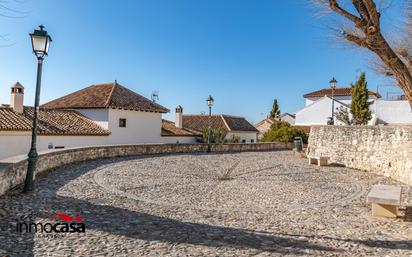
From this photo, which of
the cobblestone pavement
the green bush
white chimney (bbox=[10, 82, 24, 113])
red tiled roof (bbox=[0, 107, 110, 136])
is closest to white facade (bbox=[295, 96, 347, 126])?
the green bush

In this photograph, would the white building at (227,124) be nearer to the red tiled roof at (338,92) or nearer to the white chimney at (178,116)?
the white chimney at (178,116)

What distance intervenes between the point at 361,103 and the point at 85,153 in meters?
30.4

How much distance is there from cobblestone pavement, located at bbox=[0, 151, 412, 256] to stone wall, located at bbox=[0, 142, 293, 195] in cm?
43

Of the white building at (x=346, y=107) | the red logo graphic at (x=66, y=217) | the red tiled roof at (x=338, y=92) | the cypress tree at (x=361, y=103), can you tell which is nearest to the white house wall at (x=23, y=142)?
the red logo graphic at (x=66, y=217)

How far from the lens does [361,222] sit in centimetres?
607

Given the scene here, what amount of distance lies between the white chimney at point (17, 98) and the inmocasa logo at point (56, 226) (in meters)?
17.4

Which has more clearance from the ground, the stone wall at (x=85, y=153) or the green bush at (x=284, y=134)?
the green bush at (x=284, y=134)

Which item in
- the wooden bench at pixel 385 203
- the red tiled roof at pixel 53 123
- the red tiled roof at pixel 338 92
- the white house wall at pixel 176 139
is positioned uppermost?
the red tiled roof at pixel 338 92

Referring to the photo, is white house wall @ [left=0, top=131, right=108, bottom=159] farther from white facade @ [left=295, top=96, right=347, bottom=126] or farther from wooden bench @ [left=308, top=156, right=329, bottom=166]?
white facade @ [left=295, top=96, right=347, bottom=126]

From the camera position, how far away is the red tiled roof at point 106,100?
2450cm

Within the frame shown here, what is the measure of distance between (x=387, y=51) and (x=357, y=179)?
7.43 metres

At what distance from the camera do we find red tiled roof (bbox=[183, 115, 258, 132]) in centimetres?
3960

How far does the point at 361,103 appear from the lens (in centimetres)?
3369

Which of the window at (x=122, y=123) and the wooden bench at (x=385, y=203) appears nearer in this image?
the wooden bench at (x=385, y=203)
